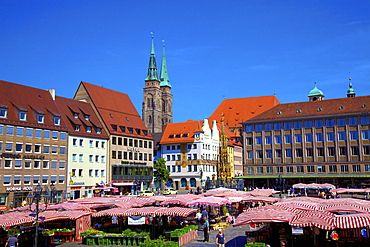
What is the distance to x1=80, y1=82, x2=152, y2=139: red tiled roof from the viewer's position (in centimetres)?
7150

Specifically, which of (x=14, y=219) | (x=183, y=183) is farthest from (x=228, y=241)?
(x=183, y=183)

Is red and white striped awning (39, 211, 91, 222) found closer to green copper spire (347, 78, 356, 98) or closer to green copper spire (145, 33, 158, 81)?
green copper spire (347, 78, 356, 98)

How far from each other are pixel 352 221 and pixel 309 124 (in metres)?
60.6

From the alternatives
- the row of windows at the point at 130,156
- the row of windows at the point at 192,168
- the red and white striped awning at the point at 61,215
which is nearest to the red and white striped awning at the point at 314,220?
the red and white striped awning at the point at 61,215

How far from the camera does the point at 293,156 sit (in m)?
77.7

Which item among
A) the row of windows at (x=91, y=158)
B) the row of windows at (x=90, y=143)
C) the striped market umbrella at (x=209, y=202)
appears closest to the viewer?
the striped market umbrella at (x=209, y=202)

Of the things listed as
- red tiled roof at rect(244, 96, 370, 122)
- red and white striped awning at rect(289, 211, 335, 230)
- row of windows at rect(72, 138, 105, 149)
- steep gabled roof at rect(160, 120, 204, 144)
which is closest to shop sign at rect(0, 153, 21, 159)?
row of windows at rect(72, 138, 105, 149)

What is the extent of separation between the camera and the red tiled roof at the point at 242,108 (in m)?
115

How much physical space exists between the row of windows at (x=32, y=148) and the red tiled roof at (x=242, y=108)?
60.5 meters

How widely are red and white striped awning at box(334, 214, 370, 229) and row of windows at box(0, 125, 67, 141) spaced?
44248 millimetres

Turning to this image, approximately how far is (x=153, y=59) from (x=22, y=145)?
108 metres

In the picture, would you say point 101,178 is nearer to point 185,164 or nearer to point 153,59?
point 185,164

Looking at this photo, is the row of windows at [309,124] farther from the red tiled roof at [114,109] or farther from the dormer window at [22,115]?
the dormer window at [22,115]

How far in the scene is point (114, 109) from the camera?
7544cm
